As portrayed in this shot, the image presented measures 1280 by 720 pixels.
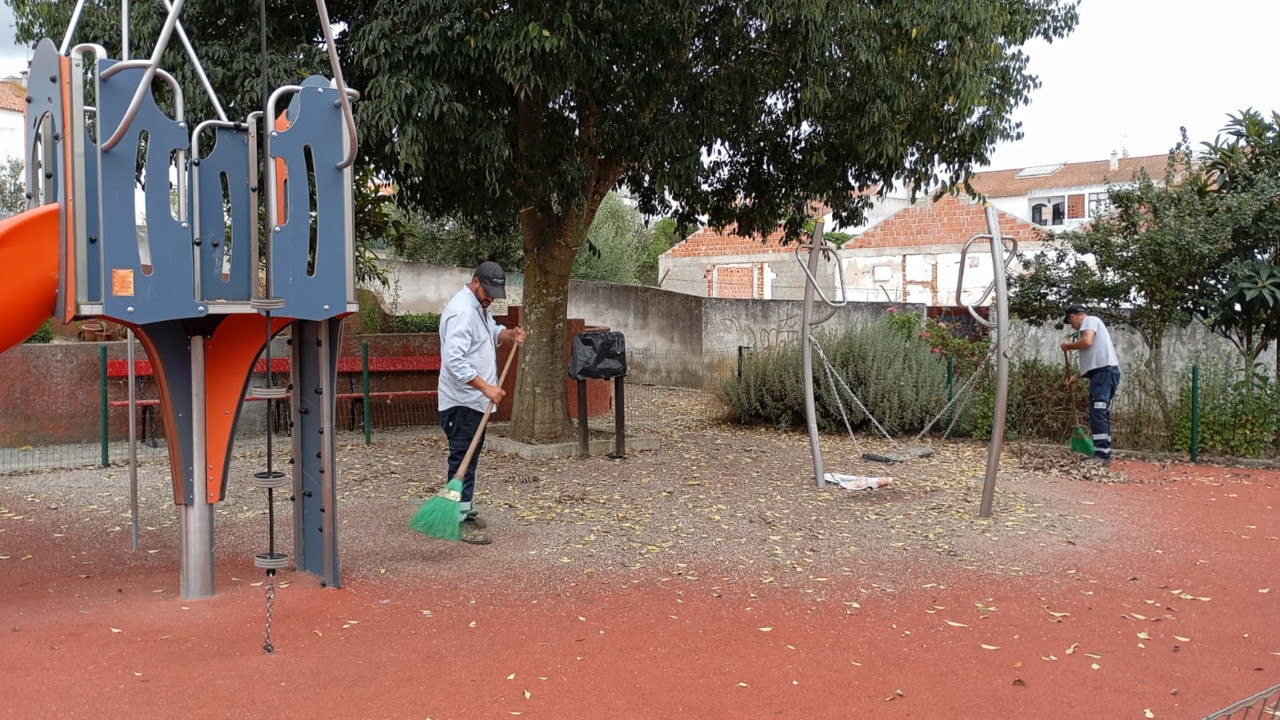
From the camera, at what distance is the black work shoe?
6777mm

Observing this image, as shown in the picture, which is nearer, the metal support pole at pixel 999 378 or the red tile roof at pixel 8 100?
the metal support pole at pixel 999 378

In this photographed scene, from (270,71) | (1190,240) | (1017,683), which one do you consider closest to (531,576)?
(1017,683)

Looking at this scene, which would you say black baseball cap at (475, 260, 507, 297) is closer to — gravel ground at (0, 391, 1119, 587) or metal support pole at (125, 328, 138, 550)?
gravel ground at (0, 391, 1119, 587)

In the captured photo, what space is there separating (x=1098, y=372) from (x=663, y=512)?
5.36 meters

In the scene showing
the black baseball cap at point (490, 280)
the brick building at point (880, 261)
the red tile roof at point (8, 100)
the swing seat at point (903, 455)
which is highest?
the red tile roof at point (8, 100)

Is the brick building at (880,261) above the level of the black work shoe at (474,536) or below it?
above

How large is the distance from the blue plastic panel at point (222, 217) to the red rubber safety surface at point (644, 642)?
1655mm

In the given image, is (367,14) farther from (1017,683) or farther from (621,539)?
(1017,683)

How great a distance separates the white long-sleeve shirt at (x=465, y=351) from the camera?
21.2ft

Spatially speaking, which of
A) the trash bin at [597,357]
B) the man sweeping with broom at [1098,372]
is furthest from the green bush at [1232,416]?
the trash bin at [597,357]

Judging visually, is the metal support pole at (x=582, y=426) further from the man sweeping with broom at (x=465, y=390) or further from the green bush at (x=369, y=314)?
the green bush at (x=369, y=314)

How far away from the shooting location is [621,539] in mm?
7039

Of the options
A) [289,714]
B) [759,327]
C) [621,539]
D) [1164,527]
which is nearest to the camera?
[289,714]

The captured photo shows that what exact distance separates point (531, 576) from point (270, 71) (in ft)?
15.8
